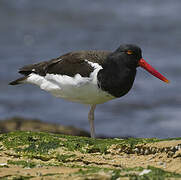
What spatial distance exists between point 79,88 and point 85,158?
245 centimetres

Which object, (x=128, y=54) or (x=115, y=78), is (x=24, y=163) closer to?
(x=115, y=78)

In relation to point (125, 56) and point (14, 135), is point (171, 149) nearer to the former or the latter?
point (14, 135)

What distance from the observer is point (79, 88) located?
7.21m

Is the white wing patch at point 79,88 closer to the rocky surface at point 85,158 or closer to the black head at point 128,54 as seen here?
the black head at point 128,54

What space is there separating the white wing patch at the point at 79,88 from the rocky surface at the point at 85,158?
135 cm

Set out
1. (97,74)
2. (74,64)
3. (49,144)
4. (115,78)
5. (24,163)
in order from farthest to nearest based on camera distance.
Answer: (74,64) < (115,78) < (97,74) < (49,144) < (24,163)

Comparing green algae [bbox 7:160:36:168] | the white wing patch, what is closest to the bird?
the white wing patch

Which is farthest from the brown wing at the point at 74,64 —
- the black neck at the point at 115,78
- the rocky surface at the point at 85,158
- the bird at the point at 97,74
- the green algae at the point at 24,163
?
the green algae at the point at 24,163

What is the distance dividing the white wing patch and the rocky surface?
4.42 ft

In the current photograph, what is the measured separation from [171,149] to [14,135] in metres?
2.50

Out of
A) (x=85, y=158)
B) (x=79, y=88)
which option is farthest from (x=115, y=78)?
(x=85, y=158)

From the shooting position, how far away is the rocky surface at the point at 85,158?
378 centimetres

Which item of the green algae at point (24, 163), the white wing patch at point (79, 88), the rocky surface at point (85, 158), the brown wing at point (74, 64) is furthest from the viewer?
the brown wing at point (74, 64)

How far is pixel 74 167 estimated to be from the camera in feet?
14.0
